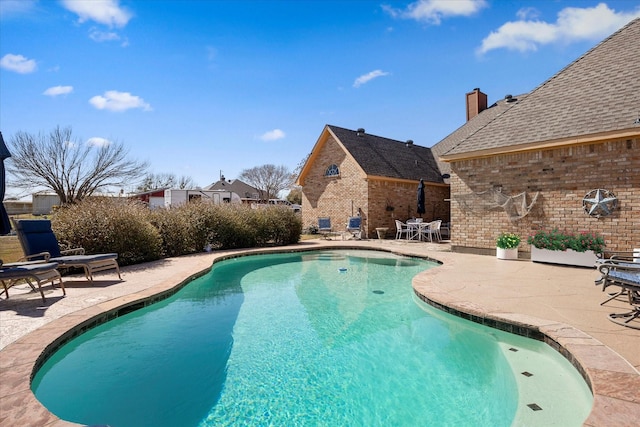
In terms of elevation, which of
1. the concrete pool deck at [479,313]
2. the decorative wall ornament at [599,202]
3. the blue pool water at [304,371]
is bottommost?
the blue pool water at [304,371]

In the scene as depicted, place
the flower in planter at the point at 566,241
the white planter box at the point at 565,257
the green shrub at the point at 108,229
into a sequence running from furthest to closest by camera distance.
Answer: the green shrub at the point at 108,229
the white planter box at the point at 565,257
the flower in planter at the point at 566,241

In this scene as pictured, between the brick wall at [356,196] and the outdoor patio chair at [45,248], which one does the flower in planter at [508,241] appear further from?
the outdoor patio chair at [45,248]

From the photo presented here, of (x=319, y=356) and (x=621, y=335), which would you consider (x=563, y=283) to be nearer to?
(x=621, y=335)

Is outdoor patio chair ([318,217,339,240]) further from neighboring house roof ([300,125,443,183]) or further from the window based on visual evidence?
neighboring house roof ([300,125,443,183])

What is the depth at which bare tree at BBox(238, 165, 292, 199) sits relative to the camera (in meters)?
44.9

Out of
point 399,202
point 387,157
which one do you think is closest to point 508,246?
point 399,202

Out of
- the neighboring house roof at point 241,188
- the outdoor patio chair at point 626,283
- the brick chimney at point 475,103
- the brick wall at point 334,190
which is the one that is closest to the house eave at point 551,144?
the outdoor patio chair at point 626,283

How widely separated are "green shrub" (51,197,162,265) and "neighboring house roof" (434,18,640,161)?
32.0 feet

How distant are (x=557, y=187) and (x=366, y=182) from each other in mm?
8853

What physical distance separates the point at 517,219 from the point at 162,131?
75.6 ft

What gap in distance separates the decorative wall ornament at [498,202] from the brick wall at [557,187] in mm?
130

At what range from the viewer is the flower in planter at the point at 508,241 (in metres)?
9.55

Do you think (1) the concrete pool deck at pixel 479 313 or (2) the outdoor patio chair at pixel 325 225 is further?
(2) the outdoor patio chair at pixel 325 225

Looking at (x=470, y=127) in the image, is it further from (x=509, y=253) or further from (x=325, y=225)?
(x=509, y=253)
